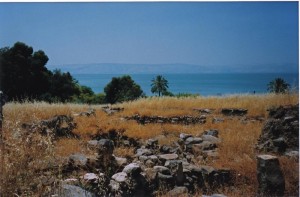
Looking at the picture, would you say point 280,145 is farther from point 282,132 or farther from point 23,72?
point 23,72

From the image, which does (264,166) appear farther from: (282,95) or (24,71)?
(24,71)

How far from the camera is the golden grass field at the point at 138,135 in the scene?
13.3 ft

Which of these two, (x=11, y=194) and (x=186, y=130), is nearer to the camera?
(x=11, y=194)

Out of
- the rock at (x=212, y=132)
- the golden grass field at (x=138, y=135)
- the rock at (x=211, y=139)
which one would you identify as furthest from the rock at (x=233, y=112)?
the rock at (x=211, y=139)

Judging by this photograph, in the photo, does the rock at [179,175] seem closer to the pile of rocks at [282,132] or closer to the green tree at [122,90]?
the pile of rocks at [282,132]

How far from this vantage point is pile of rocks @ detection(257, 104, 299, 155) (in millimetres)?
6152

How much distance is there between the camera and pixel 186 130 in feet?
27.9

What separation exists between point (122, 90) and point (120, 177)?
4.05 meters

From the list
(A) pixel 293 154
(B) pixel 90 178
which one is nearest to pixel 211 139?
(A) pixel 293 154

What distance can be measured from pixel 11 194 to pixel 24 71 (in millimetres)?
3985

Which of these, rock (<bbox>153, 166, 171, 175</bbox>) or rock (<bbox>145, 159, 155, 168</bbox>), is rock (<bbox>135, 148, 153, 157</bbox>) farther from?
rock (<bbox>153, 166, 171, 175</bbox>)

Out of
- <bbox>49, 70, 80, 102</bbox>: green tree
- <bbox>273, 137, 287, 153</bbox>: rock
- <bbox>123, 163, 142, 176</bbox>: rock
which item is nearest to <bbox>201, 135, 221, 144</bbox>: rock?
<bbox>273, 137, 287, 153</bbox>: rock

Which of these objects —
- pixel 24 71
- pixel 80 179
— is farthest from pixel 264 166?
pixel 24 71

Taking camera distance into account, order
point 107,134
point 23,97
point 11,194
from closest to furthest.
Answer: point 11,194 < point 23,97 < point 107,134
